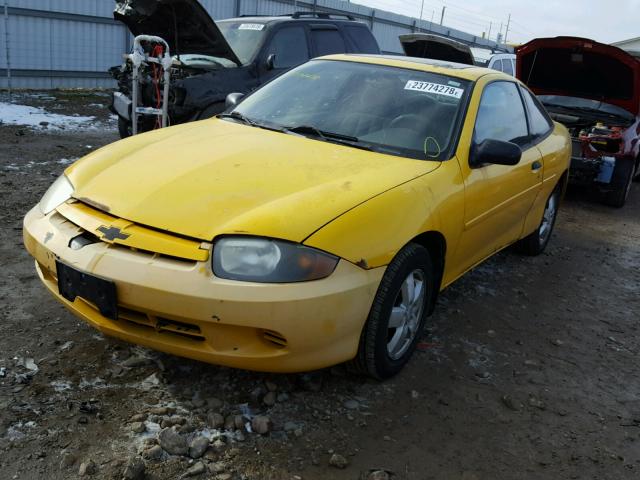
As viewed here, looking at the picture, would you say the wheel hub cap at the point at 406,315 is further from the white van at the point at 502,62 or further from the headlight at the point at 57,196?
the white van at the point at 502,62

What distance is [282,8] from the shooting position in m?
17.0

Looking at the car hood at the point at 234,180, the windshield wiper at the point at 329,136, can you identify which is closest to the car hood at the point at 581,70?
the windshield wiper at the point at 329,136

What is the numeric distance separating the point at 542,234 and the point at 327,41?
420 centimetres

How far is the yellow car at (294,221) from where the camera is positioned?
240 centimetres

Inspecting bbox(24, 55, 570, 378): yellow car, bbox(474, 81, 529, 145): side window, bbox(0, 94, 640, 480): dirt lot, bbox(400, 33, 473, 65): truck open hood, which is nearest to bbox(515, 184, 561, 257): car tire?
bbox(474, 81, 529, 145): side window

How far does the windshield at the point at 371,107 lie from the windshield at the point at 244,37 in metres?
3.54

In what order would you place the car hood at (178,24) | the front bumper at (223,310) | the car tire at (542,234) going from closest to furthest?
the front bumper at (223,310) < the car tire at (542,234) < the car hood at (178,24)

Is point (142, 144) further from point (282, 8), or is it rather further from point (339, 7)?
point (339, 7)

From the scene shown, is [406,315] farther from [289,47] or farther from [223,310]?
[289,47]

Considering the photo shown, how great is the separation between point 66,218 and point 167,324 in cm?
73

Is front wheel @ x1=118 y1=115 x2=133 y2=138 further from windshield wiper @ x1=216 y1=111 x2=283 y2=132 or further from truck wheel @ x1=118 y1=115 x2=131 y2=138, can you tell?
windshield wiper @ x1=216 y1=111 x2=283 y2=132

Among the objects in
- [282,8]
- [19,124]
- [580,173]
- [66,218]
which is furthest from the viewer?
[282,8]

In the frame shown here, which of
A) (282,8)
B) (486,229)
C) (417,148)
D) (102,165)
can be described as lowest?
(486,229)

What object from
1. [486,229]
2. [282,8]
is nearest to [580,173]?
[486,229]
